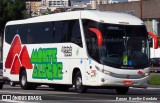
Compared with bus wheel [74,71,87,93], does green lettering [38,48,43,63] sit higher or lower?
higher

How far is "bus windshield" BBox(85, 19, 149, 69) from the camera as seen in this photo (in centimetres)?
2834

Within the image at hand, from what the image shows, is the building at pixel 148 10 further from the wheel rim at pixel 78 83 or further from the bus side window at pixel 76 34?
the wheel rim at pixel 78 83

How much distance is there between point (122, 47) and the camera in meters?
28.6

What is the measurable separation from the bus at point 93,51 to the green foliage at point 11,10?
30.6 m

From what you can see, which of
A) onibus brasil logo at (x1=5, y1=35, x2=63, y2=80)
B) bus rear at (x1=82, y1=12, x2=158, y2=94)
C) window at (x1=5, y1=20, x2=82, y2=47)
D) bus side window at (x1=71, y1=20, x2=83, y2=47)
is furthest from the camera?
onibus brasil logo at (x1=5, y1=35, x2=63, y2=80)

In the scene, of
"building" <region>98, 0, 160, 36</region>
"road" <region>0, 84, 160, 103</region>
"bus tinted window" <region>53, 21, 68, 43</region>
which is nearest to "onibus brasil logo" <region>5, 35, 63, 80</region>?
"bus tinted window" <region>53, 21, 68, 43</region>

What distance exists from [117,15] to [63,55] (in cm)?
359

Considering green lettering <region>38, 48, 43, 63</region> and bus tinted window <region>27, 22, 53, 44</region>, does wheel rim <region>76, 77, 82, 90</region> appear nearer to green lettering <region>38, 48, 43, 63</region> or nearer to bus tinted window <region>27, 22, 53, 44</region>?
bus tinted window <region>27, 22, 53, 44</region>

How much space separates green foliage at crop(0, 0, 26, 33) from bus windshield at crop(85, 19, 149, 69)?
35.9 metres

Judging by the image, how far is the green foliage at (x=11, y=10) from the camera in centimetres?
6412

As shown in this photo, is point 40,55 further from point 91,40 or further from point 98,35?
point 98,35

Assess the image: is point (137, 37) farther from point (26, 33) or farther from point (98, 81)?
point (26, 33)

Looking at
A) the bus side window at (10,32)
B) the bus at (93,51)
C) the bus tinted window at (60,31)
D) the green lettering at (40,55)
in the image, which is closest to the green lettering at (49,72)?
the bus at (93,51)

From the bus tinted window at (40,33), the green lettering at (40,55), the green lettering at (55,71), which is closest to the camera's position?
the green lettering at (55,71)
